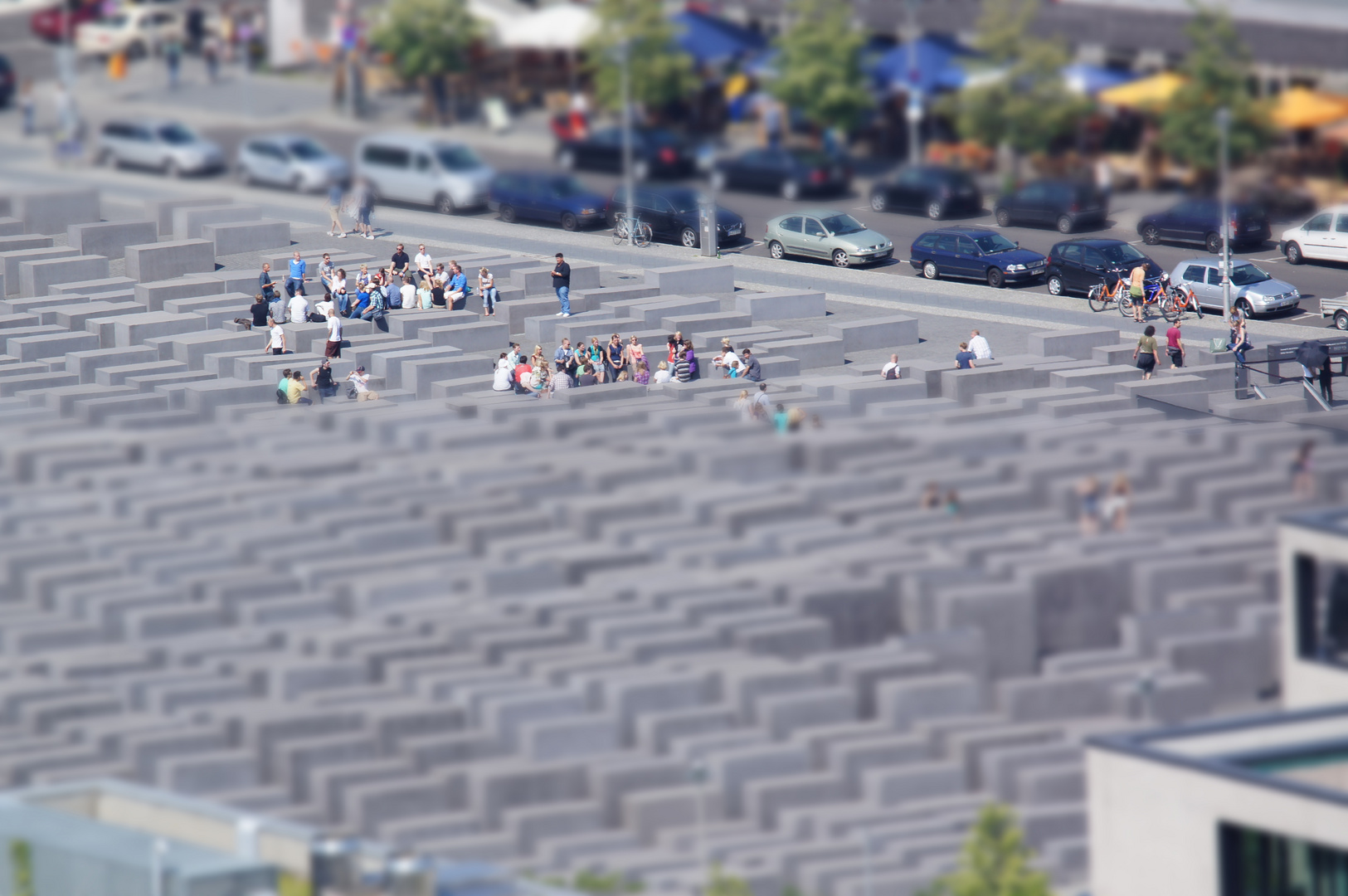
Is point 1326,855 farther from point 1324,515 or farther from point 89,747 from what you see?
point 89,747

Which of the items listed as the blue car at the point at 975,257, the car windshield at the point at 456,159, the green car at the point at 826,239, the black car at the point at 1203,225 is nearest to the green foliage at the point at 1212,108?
the black car at the point at 1203,225

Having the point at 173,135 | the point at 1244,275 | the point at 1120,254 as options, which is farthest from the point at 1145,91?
the point at 173,135

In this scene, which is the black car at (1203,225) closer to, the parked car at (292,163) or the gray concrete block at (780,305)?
the gray concrete block at (780,305)

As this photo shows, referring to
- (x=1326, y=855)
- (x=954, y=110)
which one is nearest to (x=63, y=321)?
(x=954, y=110)

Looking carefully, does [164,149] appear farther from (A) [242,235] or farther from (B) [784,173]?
(B) [784,173]

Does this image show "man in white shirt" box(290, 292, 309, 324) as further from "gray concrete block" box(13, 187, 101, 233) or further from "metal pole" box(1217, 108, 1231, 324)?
"metal pole" box(1217, 108, 1231, 324)

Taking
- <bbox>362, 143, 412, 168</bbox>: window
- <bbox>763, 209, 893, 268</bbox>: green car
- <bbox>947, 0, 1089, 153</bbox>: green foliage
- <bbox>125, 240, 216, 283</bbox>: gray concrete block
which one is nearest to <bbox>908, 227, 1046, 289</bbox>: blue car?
<bbox>763, 209, 893, 268</bbox>: green car
